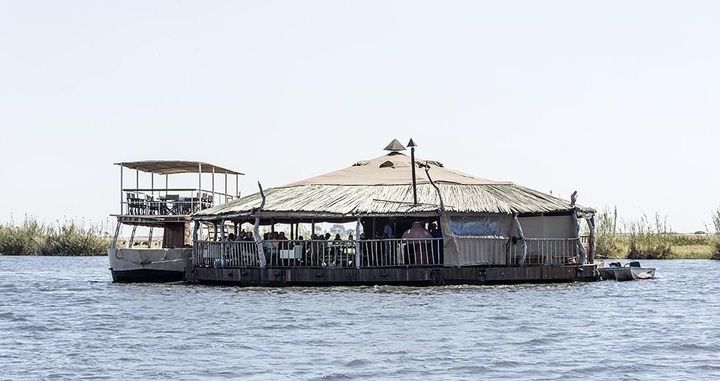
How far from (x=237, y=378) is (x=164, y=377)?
1370 millimetres

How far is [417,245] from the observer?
4297 centimetres

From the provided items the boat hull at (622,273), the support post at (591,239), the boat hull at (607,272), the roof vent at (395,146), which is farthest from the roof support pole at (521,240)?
the roof vent at (395,146)

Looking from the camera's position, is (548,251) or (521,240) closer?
(521,240)

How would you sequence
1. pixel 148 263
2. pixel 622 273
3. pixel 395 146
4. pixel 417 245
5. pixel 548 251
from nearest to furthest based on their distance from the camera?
1. pixel 417 245
2. pixel 548 251
3. pixel 622 273
4. pixel 148 263
5. pixel 395 146

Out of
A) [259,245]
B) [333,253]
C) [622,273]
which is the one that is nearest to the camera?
[259,245]

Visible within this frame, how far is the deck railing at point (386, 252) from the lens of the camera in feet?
140

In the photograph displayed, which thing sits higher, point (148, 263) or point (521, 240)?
point (521, 240)

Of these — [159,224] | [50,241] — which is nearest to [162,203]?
[159,224]

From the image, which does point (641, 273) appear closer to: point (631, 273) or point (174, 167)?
point (631, 273)

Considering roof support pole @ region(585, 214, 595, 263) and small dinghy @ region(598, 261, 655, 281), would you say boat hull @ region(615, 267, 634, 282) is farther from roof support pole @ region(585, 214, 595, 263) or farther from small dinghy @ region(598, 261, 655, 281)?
roof support pole @ region(585, 214, 595, 263)

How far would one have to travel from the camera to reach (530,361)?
945 inches

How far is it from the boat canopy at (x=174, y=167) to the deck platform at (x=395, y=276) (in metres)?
6.90

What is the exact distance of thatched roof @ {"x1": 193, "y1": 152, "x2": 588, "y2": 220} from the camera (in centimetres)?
4326

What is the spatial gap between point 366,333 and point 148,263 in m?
21.2
